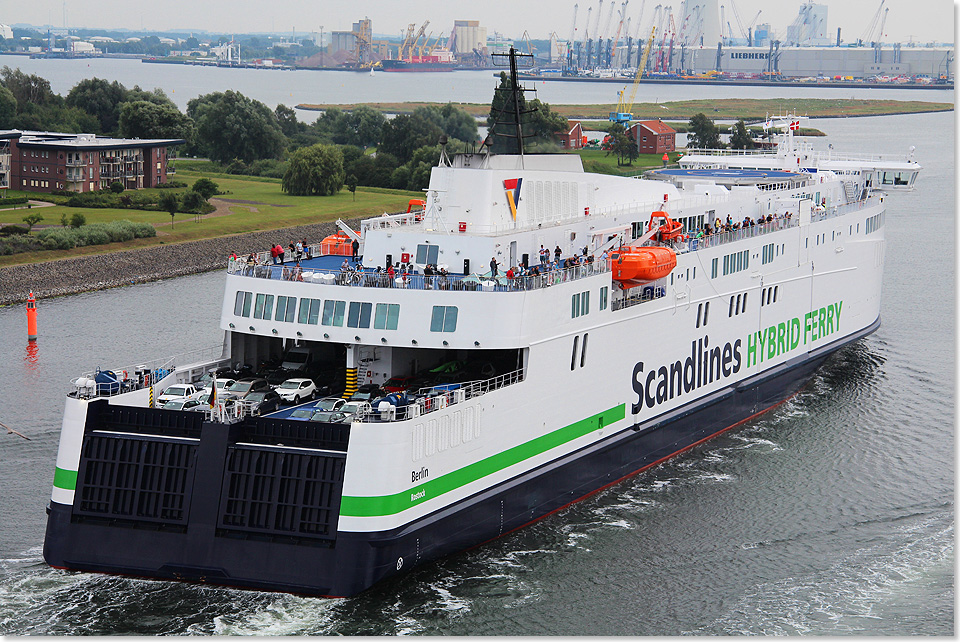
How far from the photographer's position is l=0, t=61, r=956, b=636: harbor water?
Answer: 24125 mm

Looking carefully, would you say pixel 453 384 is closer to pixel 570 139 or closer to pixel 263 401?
pixel 263 401

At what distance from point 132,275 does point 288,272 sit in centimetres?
3568

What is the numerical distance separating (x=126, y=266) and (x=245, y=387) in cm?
3632

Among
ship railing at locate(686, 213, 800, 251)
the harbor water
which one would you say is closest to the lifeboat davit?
the harbor water

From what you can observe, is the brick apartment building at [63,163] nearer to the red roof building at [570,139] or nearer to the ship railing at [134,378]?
the red roof building at [570,139]

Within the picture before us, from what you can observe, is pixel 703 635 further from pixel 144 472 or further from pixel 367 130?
pixel 367 130

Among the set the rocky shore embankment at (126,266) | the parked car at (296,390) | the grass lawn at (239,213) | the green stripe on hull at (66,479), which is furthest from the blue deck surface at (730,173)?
the grass lawn at (239,213)

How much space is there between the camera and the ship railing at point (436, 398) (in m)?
24.5

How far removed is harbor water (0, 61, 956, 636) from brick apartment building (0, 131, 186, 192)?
126 ft

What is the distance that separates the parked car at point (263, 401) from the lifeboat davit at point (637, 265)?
937cm

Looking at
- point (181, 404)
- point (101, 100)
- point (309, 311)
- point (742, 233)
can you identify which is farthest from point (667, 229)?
point (101, 100)

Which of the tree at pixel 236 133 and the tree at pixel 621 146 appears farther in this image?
the tree at pixel 621 146

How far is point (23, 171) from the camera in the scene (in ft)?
268

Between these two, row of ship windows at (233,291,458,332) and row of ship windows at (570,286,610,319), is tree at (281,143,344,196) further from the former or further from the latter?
row of ship windows at (570,286,610,319)
